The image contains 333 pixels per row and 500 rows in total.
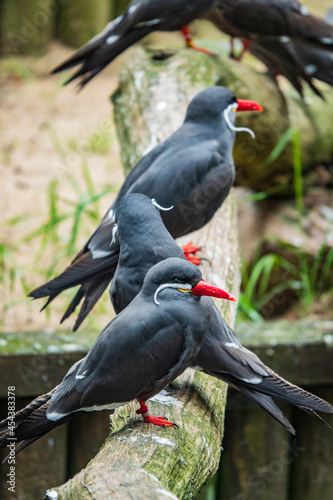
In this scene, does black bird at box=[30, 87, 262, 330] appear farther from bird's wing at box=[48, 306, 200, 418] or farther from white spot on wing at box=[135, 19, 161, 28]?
white spot on wing at box=[135, 19, 161, 28]

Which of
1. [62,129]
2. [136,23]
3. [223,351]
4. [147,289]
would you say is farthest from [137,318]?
[62,129]

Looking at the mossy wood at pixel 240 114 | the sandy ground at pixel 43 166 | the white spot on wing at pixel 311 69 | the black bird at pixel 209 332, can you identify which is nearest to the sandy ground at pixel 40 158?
the sandy ground at pixel 43 166

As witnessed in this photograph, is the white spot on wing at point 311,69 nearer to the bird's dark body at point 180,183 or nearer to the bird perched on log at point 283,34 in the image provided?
the bird perched on log at point 283,34

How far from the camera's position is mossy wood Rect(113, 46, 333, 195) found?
3391mm

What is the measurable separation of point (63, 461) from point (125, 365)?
128cm

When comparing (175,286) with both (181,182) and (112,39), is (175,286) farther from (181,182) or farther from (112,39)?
(112,39)

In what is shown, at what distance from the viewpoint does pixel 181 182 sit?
266cm

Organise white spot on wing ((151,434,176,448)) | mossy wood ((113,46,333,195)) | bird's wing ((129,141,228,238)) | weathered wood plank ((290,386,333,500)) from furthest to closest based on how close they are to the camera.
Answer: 1. mossy wood ((113,46,333,195))
2. weathered wood plank ((290,386,333,500))
3. bird's wing ((129,141,228,238))
4. white spot on wing ((151,434,176,448))

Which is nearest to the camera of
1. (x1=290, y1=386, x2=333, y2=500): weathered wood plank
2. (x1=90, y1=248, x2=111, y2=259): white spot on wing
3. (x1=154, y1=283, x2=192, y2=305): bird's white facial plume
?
(x1=154, y1=283, x2=192, y2=305): bird's white facial plume

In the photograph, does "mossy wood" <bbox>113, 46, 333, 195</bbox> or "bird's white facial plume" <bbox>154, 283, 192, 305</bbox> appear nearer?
"bird's white facial plume" <bbox>154, 283, 192, 305</bbox>

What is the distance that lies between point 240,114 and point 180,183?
1.50 metres

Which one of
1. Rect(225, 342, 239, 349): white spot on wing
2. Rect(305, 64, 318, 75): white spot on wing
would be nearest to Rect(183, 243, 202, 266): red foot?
Rect(225, 342, 239, 349): white spot on wing

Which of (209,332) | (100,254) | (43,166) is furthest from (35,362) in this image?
(43,166)

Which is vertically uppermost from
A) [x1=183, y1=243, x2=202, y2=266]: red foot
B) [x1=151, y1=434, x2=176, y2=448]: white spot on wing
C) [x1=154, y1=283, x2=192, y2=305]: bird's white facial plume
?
[x1=154, y1=283, x2=192, y2=305]: bird's white facial plume
